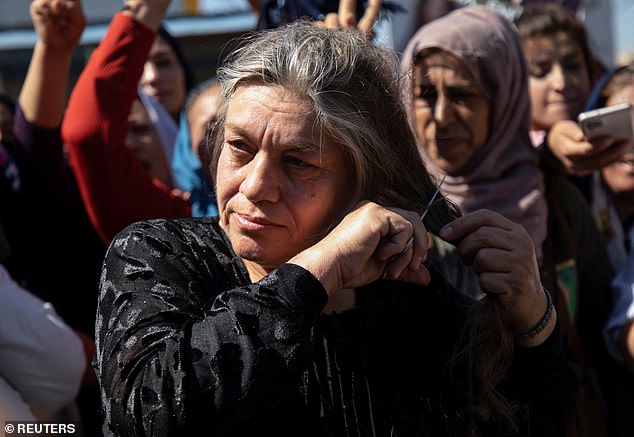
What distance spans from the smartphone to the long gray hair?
0.74 metres

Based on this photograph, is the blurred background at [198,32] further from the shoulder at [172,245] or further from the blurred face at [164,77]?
the shoulder at [172,245]

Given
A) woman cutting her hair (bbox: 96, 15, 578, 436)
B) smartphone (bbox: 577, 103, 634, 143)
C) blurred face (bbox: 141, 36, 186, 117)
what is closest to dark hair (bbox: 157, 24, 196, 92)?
blurred face (bbox: 141, 36, 186, 117)

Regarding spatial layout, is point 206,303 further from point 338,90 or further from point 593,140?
point 593,140

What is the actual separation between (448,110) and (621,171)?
3.70 ft

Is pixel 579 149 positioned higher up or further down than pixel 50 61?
further down

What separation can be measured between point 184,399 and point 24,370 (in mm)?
818

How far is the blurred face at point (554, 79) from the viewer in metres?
3.24

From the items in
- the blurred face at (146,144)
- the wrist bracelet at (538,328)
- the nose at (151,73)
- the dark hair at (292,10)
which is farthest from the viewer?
the nose at (151,73)

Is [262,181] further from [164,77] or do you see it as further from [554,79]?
[164,77]

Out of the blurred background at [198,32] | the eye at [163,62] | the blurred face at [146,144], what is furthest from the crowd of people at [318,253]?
the blurred background at [198,32]

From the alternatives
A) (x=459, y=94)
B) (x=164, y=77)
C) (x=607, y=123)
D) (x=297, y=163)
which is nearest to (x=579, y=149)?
(x=607, y=123)

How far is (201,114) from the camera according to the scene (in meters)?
2.99

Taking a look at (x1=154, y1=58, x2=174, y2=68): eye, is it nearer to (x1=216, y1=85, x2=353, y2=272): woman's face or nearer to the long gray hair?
the long gray hair

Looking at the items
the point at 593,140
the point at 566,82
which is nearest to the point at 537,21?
the point at 566,82
